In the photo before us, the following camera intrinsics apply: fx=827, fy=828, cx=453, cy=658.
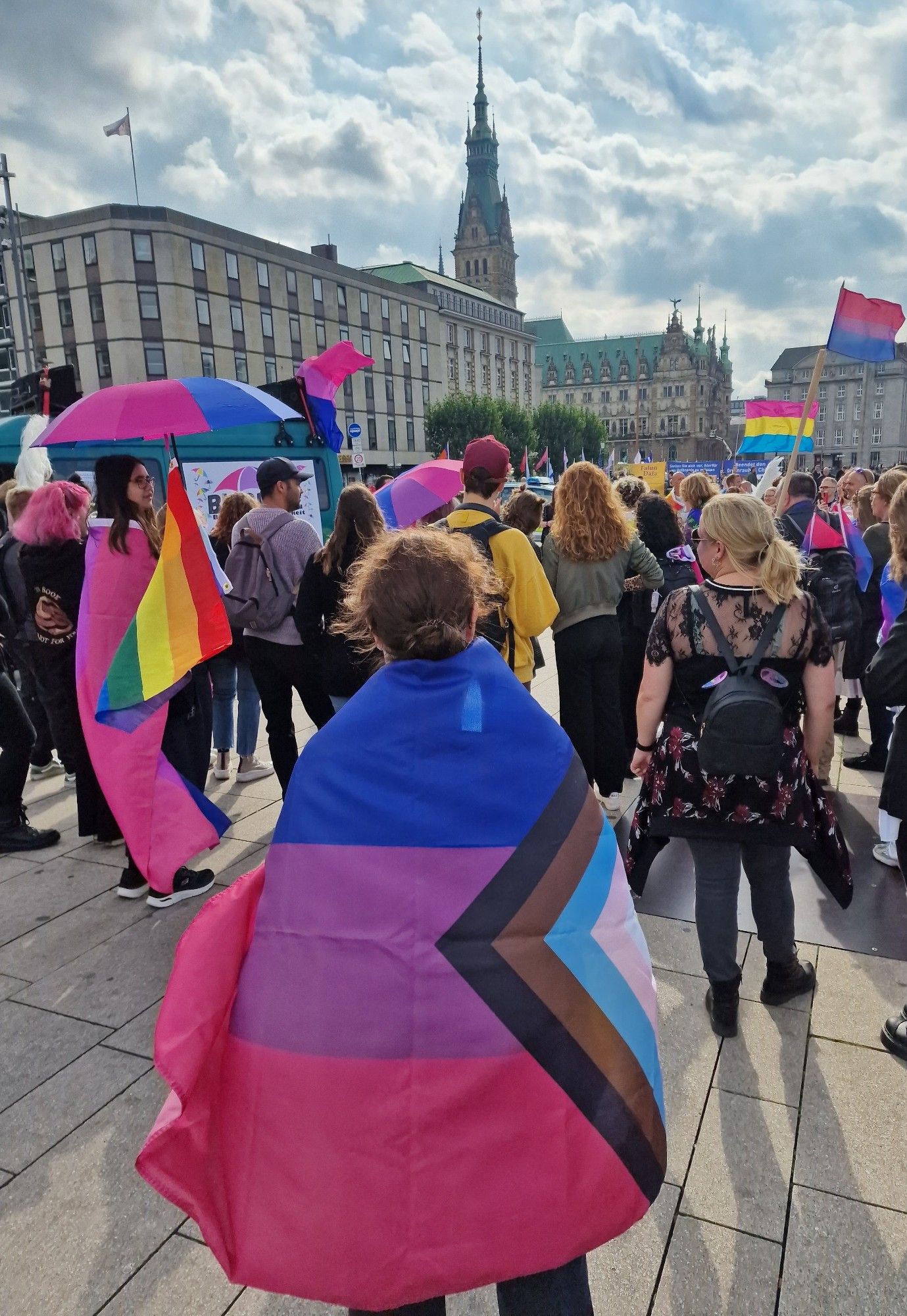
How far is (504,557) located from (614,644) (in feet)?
3.57

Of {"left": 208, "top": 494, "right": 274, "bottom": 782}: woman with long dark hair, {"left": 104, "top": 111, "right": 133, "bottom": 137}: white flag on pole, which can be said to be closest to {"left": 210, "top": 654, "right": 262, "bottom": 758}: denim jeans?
{"left": 208, "top": 494, "right": 274, "bottom": 782}: woman with long dark hair

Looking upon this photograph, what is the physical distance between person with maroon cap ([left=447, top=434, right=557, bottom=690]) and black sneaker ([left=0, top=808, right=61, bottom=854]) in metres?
2.89

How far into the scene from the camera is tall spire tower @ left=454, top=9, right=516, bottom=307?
114250mm

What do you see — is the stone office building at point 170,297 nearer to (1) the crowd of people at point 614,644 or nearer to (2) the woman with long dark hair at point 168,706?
(1) the crowd of people at point 614,644

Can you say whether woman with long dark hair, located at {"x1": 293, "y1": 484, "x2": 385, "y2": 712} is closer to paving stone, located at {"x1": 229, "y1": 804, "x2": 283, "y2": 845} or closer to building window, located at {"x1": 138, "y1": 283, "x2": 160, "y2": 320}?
paving stone, located at {"x1": 229, "y1": 804, "x2": 283, "y2": 845}

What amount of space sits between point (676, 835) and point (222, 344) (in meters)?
57.0

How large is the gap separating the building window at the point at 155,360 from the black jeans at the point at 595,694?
51.6m

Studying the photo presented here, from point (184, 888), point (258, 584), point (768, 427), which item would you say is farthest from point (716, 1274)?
point (768, 427)

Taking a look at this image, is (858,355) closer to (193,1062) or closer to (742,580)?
(742,580)

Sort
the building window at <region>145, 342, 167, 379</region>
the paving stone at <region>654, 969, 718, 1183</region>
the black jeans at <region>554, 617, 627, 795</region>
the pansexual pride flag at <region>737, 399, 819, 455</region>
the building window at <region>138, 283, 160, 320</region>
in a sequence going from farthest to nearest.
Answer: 1. the building window at <region>145, 342, 167, 379</region>
2. the building window at <region>138, 283, 160, 320</region>
3. the pansexual pride flag at <region>737, 399, 819, 455</region>
4. the black jeans at <region>554, 617, 627, 795</region>
5. the paving stone at <region>654, 969, 718, 1183</region>

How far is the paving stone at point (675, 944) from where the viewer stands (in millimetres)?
3344

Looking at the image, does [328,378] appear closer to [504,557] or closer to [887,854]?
[504,557]

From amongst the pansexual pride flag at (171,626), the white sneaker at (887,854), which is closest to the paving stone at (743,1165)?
the white sneaker at (887,854)

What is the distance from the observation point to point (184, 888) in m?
4.14
